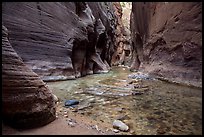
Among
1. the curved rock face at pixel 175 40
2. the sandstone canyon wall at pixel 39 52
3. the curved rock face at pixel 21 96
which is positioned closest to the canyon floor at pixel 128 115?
the curved rock face at pixel 21 96

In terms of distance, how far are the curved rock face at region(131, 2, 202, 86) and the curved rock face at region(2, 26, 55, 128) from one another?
621 centimetres

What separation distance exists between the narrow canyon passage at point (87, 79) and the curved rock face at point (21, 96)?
0.01 meters

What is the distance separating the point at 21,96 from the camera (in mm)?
2832

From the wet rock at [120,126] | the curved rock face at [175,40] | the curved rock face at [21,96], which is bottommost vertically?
the wet rock at [120,126]

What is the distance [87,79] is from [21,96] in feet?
25.2

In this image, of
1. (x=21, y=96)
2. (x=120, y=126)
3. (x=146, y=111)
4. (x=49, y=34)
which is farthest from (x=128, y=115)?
(x=49, y=34)

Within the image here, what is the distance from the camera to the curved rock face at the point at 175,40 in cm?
Result: 797

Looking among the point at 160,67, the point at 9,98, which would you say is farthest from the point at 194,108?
the point at 160,67

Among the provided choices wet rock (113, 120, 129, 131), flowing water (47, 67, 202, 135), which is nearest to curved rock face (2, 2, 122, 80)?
flowing water (47, 67, 202, 135)

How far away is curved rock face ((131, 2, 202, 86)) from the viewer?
7.97 m

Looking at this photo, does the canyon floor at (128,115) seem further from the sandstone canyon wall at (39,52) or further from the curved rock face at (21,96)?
the sandstone canyon wall at (39,52)

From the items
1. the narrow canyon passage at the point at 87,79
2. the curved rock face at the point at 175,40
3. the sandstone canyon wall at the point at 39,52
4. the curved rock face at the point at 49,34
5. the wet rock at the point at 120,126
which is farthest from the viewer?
the curved rock face at the point at 175,40

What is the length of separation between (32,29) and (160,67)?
22.7 feet

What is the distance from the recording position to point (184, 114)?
4152mm
